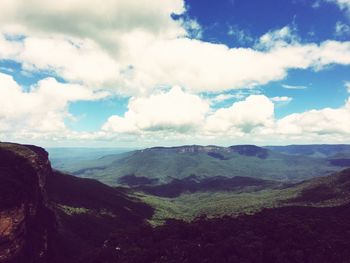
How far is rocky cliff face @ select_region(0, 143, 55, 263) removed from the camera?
4321 inches

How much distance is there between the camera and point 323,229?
480 feet

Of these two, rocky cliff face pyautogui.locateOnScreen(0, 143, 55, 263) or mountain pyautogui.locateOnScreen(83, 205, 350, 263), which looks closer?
rocky cliff face pyautogui.locateOnScreen(0, 143, 55, 263)

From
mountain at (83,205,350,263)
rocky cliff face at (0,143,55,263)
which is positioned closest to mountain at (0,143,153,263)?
rocky cliff face at (0,143,55,263)

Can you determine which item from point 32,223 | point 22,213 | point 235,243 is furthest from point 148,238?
point 22,213

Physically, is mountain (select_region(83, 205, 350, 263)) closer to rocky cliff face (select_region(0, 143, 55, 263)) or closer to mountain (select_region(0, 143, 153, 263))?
mountain (select_region(0, 143, 153, 263))

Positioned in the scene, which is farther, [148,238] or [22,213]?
[148,238]

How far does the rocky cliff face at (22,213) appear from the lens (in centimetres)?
10975

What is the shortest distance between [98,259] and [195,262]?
110 ft

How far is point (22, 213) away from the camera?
118 meters

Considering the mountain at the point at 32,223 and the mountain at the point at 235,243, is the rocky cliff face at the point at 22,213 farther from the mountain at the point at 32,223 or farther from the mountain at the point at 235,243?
the mountain at the point at 235,243

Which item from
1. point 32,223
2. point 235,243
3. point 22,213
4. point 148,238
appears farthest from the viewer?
point 148,238

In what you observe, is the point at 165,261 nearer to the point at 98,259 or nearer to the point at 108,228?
the point at 98,259

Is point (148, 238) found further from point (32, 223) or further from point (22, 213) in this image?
point (22, 213)

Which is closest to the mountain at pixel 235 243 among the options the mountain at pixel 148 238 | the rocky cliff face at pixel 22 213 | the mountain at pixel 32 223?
the mountain at pixel 148 238
